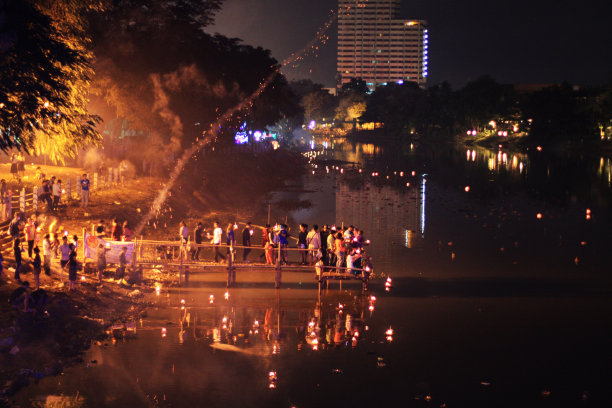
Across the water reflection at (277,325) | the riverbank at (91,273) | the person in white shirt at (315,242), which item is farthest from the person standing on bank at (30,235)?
the person in white shirt at (315,242)

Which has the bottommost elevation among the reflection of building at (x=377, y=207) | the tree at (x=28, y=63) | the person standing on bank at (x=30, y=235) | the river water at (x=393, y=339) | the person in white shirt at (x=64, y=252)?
the river water at (x=393, y=339)

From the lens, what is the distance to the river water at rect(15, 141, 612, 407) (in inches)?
618

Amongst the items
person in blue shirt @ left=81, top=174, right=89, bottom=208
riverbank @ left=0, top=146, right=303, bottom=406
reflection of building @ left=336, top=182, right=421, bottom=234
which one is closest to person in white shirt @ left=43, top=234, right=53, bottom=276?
riverbank @ left=0, top=146, right=303, bottom=406

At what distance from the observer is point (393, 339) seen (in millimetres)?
19422

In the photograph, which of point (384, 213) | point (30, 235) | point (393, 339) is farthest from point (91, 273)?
point (384, 213)

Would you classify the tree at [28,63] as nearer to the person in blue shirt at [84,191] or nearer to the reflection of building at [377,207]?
the person in blue shirt at [84,191]

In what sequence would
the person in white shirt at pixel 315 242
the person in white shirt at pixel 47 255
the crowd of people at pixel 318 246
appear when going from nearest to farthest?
the person in white shirt at pixel 47 255
the crowd of people at pixel 318 246
the person in white shirt at pixel 315 242

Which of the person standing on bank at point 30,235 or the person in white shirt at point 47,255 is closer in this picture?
the person in white shirt at point 47,255

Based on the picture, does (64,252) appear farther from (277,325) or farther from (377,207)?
(377,207)

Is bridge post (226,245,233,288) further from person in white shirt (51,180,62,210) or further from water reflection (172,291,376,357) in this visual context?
person in white shirt (51,180,62,210)

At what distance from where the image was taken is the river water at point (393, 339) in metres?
15.7

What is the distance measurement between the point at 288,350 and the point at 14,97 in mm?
13004

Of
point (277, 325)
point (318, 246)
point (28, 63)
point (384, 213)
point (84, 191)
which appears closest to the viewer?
point (277, 325)

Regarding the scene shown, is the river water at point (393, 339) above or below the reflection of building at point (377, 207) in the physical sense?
below
